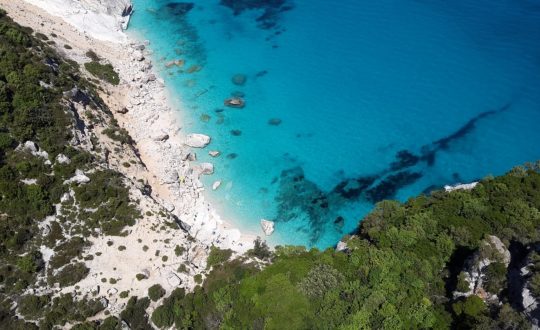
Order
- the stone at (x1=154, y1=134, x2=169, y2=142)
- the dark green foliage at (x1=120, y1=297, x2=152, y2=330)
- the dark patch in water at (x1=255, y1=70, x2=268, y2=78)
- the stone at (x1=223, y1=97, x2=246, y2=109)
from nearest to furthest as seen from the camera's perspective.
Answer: the dark green foliage at (x1=120, y1=297, x2=152, y2=330)
the stone at (x1=154, y1=134, x2=169, y2=142)
the stone at (x1=223, y1=97, x2=246, y2=109)
the dark patch in water at (x1=255, y1=70, x2=268, y2=78)

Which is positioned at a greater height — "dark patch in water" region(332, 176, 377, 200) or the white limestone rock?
the white limestone rock

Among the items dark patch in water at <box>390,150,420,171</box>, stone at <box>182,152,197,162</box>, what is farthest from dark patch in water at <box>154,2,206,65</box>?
dark patch in water at <box>390,150,420,171</box>

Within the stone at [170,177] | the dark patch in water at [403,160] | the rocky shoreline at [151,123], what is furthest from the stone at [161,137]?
the dark patch in water at [403,160]

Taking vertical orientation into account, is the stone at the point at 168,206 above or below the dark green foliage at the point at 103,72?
below

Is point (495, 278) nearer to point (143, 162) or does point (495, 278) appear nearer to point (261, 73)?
point (143, 162)

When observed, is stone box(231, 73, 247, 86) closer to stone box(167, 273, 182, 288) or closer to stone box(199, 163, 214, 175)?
stone box(199, 163, 214, 175)

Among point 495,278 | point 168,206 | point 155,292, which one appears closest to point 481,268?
point 495,278

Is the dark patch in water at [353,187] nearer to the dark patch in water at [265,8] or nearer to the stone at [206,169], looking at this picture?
the stone at [206,169]
